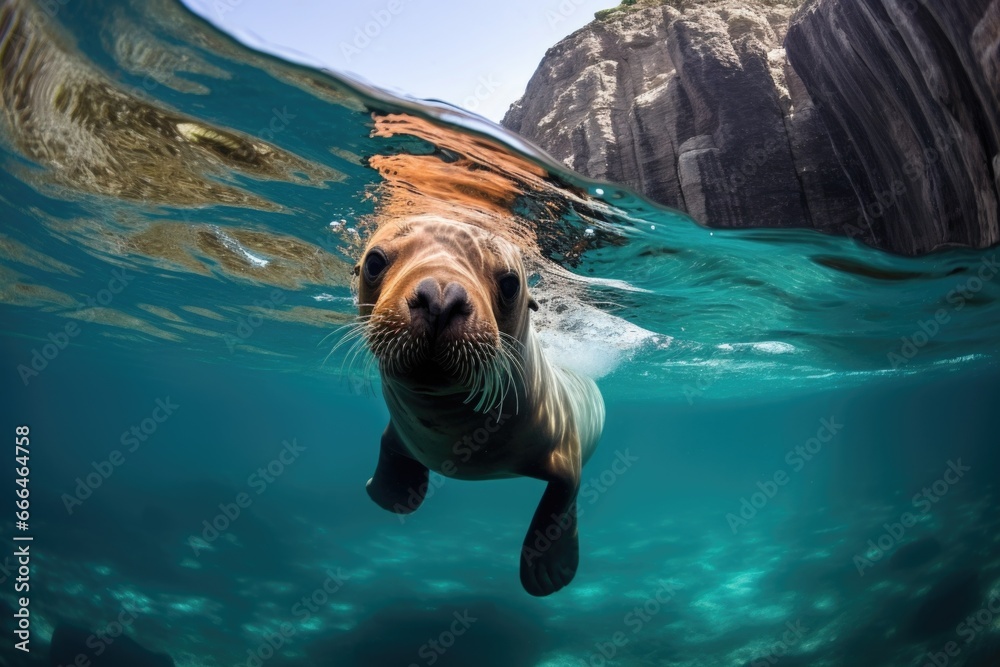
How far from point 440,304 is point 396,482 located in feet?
10.6

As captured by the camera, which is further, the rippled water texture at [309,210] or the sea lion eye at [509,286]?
the rippled water texture at [309,210]

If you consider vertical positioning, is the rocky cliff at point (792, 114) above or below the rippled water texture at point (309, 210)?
above

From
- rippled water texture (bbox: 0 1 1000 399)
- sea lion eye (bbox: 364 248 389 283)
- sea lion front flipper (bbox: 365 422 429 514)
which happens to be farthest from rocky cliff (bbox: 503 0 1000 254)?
sea lion front flipper (bbox: 365 422 429 514)

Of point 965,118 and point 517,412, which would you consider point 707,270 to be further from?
point 517,412

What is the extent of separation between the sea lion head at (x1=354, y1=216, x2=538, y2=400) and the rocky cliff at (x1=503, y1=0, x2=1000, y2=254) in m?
2.54

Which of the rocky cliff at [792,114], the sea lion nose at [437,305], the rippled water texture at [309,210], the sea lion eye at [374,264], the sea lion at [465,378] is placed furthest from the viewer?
the rippled water texture at [309,210]

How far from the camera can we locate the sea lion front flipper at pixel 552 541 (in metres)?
4.57

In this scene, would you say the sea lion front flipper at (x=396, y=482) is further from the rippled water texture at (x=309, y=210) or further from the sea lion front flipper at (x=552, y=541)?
the rippled water texture at (x=309, y=210)

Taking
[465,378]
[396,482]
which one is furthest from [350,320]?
[465,378]

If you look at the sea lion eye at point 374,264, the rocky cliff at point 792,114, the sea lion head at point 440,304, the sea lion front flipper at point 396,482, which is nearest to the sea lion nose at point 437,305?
the sea lion head at point 440,304

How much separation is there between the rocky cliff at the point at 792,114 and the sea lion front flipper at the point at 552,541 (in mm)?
3067

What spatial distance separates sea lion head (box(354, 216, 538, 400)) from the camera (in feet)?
8.88

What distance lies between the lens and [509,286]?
358 cm

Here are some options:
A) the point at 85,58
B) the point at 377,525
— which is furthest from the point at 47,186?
the point at 377,525
